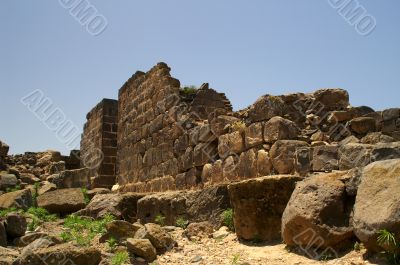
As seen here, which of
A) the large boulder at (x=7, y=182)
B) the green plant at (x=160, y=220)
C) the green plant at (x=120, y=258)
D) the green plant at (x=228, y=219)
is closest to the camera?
the green plant at (x=120, y=258)

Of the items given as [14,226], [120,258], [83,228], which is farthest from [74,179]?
[120,258]

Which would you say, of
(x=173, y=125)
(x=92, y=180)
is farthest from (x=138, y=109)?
(x=92, y=180)

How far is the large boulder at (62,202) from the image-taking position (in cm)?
957

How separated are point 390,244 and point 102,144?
37.0ft

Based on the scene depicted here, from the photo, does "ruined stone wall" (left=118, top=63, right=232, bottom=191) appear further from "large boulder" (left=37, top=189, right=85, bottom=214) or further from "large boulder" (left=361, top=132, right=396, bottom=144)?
"large boulder" (left=361, top=132, right=396, bottom=144)

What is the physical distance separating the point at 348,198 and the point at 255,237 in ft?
4.83

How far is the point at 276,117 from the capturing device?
20.1 feet

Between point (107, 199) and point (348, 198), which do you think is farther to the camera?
point (107, 199)

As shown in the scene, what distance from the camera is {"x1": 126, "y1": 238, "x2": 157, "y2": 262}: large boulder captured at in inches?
206

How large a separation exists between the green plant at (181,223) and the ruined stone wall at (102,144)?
6.27 meters

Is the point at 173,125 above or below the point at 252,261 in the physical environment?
above

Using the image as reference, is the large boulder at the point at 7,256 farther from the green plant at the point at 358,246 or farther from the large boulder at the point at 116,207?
the green plant at the point at 358,246

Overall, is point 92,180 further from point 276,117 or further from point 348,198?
point 348,198

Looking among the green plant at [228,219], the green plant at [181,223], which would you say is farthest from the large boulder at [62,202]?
the green plant at [228,219]
